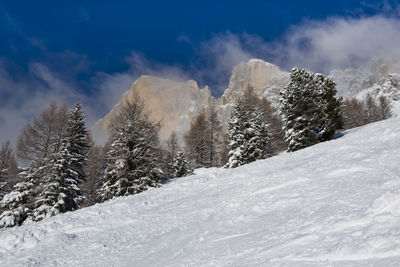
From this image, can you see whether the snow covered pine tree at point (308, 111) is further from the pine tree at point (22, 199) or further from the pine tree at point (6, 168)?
the pine tree at point (6, 168)

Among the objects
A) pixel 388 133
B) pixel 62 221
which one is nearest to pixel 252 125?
pixel 388 133

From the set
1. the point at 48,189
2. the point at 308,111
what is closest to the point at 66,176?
the point at 48,189

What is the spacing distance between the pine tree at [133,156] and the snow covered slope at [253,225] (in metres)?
8.37

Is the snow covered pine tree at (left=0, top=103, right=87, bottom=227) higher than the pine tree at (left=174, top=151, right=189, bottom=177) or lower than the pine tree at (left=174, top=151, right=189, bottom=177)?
lower

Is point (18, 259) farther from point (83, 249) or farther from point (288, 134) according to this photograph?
point (288, 134)

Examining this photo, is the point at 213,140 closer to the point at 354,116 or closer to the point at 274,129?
the point at 274,129

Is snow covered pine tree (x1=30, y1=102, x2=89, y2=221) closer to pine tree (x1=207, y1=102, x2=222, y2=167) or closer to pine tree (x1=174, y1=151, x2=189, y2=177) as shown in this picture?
pine tree (x1=174, y1=151, x2=189, y2=177)

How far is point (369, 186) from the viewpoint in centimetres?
757

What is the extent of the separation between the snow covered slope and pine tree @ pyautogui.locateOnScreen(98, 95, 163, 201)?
8.37 meters

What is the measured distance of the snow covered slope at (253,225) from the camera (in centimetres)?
480

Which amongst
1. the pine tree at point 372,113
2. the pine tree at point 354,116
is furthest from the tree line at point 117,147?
the pine tree at point 372,113

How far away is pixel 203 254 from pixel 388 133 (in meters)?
13.7

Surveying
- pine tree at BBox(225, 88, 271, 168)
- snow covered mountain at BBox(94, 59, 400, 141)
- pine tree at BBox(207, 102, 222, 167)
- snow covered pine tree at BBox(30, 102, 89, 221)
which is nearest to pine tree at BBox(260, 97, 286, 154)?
pine tree at BBox(207, 102, 222, 167)

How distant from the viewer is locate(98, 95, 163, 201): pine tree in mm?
20984
